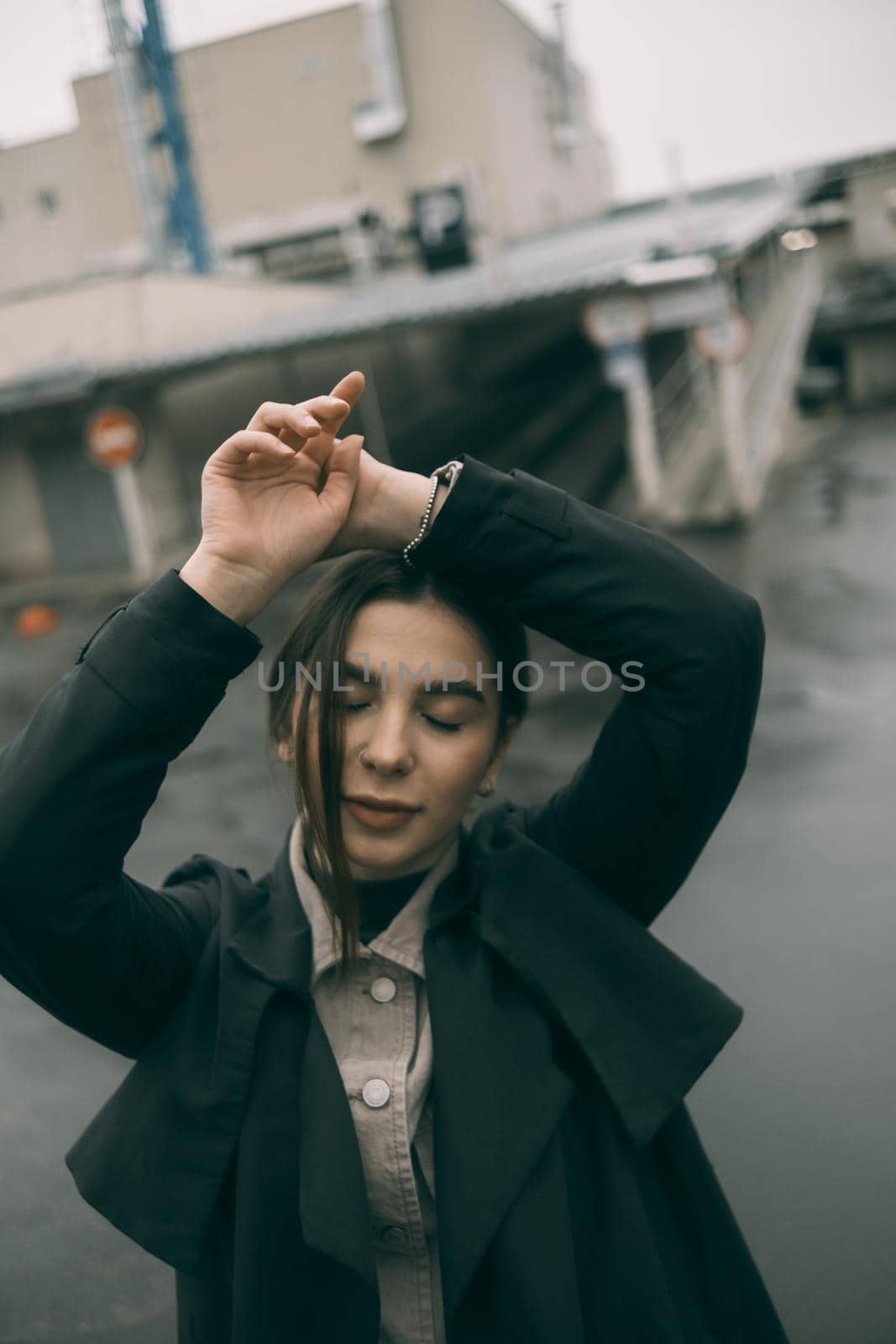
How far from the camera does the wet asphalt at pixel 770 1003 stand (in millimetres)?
2840

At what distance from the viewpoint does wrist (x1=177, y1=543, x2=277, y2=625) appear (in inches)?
49.3

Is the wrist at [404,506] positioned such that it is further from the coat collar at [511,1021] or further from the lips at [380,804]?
the coat collar at [511,1021]

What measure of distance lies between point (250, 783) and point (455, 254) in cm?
1541

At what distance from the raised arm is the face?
17cm

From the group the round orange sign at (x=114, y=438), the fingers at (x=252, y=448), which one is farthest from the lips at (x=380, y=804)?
Result: the round orange sign at (x=114, y=438)

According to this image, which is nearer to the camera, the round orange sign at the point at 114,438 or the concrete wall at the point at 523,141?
the round orange sign at the point at 114,438

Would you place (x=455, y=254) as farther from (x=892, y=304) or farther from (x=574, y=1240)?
(x=574, y=1240)

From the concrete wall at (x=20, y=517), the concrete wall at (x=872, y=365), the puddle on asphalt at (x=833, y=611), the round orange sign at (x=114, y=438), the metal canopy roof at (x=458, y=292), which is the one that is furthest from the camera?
the concrete wall at (x=872, y=365)

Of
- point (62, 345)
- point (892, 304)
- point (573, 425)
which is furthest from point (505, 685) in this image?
point (892, 304)

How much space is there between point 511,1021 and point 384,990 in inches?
7.0

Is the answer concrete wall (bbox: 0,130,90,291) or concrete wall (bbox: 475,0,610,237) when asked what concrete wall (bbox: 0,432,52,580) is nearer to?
concrete wall (bbox: 475,0,610,237)

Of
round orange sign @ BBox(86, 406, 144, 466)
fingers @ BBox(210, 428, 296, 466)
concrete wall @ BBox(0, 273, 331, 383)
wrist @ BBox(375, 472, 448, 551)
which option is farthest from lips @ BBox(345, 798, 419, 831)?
concrete wall @ BBox(0, 273, 331, 383)

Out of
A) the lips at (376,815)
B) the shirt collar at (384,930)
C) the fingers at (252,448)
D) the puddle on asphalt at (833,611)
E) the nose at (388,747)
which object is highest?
the fingers at (252,448)

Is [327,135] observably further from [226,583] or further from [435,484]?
[226,583]
